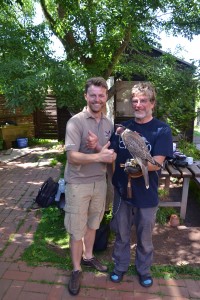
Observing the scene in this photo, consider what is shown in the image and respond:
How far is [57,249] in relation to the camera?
3531 mm

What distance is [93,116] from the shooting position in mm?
2623

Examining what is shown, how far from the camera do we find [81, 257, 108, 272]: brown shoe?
3059mm

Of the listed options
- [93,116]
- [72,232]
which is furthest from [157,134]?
[72,232]

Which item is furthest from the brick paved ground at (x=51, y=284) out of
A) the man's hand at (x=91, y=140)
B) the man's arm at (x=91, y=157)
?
the man's hand at (x=91, y=140)

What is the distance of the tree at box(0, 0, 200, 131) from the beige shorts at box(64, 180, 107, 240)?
4.68 ft

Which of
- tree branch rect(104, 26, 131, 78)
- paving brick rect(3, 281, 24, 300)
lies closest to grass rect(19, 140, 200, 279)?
paving brick rect(3, 281, 24, 300)

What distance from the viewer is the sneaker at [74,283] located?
8.92ft

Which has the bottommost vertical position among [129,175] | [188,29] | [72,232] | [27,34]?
[72,232]

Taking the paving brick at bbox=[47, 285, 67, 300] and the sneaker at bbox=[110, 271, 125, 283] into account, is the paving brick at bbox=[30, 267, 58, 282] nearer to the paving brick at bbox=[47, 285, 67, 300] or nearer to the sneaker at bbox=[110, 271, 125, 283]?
the paving brick at bbox=[47, 285, 67, 300]

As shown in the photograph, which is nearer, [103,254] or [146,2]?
[103,254]

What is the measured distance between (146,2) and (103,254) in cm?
378

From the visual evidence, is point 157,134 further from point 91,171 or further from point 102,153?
point 91,171

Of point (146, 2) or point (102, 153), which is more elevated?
point (146, 2)

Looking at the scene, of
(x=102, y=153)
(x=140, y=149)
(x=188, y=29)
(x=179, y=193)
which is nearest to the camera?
(x=140, y=149)
